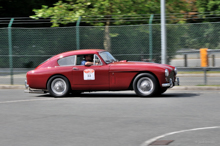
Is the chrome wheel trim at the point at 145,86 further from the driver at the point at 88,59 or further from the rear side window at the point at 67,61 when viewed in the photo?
the rear side window at the point at 67,61

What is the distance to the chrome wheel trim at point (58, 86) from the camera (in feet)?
42.0

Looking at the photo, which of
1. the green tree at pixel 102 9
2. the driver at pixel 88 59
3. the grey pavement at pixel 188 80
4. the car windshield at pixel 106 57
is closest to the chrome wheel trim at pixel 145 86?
the car windshield at pixel 106 57

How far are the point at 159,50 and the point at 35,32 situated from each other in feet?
16.9

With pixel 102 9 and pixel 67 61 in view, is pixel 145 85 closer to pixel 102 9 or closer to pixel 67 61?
pixel 67 61

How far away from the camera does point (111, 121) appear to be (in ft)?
26.9

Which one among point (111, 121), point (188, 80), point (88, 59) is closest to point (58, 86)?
point (88, 59)

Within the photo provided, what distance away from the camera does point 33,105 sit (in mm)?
11016

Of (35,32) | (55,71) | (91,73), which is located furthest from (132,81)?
(35,32)

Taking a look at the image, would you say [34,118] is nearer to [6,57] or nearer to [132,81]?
[132,81]

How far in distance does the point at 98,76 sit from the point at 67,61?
1.16 meters

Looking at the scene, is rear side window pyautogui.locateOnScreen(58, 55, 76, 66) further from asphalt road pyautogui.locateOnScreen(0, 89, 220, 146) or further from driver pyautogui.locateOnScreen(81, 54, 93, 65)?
asphalt road pyautogui.locateOnScreen(0, 89, 220, 146)

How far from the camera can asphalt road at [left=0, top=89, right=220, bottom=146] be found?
6.56 metres

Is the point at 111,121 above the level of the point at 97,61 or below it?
below

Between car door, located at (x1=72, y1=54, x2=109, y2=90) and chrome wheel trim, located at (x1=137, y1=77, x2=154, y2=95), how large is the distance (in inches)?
37.3
